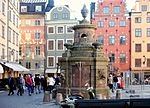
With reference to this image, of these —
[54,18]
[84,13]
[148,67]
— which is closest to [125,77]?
[84,13]

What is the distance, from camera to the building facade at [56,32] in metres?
74.2

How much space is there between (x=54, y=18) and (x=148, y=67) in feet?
61.8

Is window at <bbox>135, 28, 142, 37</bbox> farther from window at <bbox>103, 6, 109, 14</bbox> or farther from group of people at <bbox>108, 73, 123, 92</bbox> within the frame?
group of people at <bbox>108, 73, 123, 92</bbox>

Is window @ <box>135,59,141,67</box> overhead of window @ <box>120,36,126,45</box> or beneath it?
beneath

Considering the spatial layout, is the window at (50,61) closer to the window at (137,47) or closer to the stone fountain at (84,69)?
the window at (137,47)

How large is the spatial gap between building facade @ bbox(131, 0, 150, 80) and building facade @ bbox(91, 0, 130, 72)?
0.94m

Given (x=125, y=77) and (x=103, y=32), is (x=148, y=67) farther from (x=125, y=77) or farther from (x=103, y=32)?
(x=125, y=77)

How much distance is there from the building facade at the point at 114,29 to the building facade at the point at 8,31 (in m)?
16.7

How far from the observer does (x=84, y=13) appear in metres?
28.7

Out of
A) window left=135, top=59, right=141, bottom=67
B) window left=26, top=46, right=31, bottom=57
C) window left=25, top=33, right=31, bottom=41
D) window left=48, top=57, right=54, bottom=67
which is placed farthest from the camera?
window left=25, top=33, right=31, bottom=41

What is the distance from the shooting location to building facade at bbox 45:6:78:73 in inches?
2921

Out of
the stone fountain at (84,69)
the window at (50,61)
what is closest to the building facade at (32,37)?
the window at (50,61)

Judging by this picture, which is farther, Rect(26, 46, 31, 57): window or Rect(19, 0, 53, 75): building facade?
Rect(26, 46, 31, 57): window

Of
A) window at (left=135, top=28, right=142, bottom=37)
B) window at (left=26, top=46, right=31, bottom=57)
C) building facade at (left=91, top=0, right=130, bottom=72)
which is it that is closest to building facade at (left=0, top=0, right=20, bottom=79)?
window at (left=26, top=46, right=31, bottom=57)
